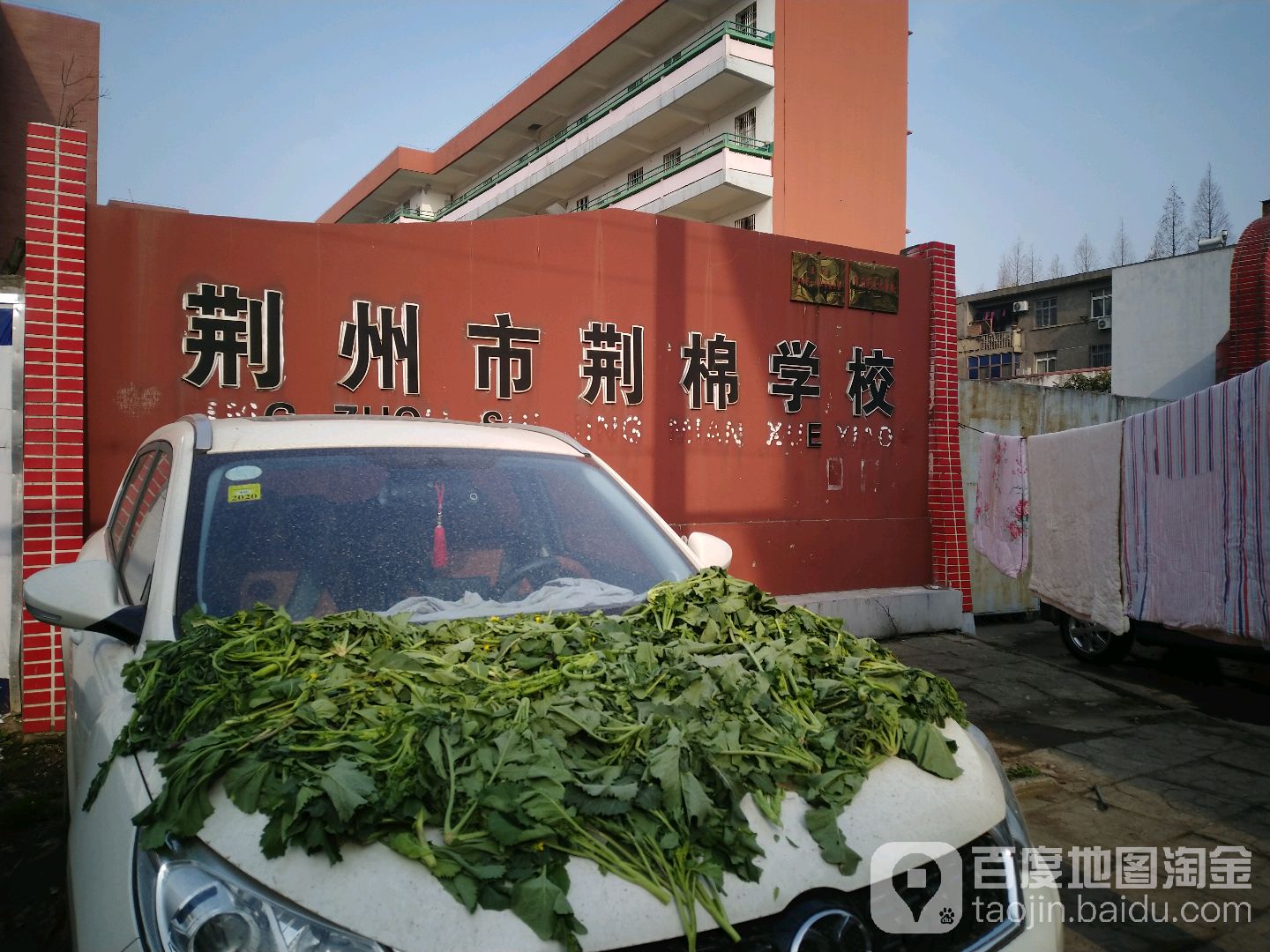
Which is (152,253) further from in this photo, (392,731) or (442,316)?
(392,731)

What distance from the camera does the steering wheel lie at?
2646mm

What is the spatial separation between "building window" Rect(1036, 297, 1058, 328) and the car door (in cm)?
4533

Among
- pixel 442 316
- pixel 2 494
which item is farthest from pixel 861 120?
pixel 2 494

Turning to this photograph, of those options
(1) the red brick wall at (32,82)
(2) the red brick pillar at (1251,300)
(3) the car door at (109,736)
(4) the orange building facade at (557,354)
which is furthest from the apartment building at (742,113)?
(3) the car door at (109,736)

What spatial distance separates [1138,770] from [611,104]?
26.2 metres

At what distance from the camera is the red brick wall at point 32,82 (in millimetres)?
13492

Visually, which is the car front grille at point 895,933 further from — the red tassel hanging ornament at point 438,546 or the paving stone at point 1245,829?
the paving stone at point 1245,829

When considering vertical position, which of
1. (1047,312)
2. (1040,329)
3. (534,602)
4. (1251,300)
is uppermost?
(1047,312)

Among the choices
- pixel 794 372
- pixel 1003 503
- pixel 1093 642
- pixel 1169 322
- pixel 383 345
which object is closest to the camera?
pixel 383 345

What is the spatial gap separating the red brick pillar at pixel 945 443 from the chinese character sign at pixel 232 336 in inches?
250

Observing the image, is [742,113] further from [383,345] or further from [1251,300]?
[383,345]

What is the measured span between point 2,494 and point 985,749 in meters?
5.80

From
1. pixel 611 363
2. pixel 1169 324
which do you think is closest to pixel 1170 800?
pixel 611 363

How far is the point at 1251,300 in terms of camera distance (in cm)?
1175
